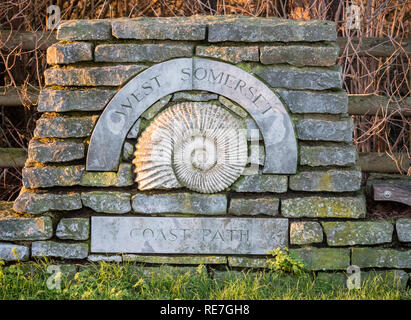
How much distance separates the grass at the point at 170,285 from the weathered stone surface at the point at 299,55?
3.97 ft

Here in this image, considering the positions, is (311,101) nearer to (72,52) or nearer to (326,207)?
(326,207)

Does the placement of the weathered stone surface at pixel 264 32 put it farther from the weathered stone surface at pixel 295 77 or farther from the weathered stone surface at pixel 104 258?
the weathered stone surface at pixel 104 258

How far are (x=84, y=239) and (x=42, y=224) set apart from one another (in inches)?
10.1

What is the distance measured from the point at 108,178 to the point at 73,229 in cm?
36

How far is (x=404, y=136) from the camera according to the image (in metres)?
4.68

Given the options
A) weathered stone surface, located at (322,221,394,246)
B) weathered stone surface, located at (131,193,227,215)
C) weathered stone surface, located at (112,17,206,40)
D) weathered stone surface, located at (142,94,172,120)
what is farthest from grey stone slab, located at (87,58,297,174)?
weathered stone surface, located at (322,221,394,246)

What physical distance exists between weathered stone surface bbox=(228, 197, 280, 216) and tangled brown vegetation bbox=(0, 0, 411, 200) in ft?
4.76

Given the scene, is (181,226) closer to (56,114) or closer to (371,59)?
(56,114)

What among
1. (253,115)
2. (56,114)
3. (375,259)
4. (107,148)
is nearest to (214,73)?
(253,115)

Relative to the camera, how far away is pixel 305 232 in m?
3.08

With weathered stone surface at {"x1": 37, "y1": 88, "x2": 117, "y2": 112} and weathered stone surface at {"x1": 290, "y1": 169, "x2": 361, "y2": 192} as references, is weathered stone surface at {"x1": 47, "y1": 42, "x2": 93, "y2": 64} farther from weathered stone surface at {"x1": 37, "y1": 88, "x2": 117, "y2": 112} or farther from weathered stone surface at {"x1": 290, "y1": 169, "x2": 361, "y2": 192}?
weathered stone surface at {"x1": 290, "y1": 169, "x2": 361, "y2": 192}

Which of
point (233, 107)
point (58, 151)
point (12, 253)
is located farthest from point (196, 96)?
point (12, 253)

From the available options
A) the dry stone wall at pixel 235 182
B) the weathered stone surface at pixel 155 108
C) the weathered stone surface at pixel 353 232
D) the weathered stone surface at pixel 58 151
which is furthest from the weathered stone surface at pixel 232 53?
the weathered stone surface at pixel 353 232

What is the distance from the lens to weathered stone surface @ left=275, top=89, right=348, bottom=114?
10.1 feet
